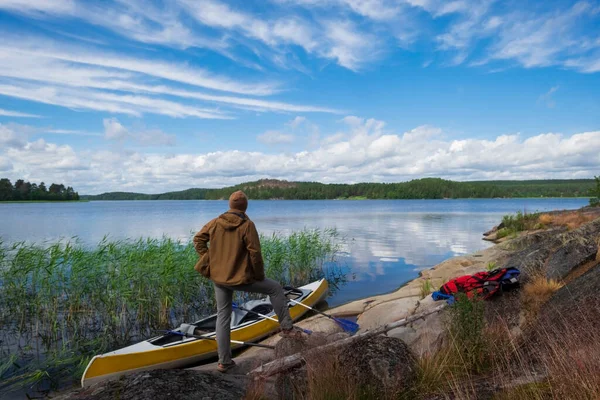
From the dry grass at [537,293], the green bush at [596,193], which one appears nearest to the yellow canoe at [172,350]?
the dry grass at [537,293]

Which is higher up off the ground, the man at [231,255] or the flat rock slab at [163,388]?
the man at [231,255]

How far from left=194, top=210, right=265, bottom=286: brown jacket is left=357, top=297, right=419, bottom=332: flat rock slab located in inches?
167

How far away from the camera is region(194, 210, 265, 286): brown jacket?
5.61 m

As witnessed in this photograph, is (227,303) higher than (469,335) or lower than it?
higher

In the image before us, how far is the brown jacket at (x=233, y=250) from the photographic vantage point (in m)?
5.61

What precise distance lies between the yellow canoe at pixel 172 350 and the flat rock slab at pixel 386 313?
1881 mm

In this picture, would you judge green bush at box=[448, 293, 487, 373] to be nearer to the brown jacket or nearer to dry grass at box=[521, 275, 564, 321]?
dry grass at box=[521, 275, 564, 321]

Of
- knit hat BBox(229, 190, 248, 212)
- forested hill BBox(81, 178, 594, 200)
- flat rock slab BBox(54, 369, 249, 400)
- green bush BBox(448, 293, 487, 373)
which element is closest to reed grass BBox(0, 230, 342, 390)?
flat rock slab BBox(54, 369, 249, 400)

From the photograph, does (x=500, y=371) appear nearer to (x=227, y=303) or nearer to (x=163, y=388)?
(x=163, y=388)

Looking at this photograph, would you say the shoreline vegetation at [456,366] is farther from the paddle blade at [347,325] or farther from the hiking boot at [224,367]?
the paddle blade at [347,325]

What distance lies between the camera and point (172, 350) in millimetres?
7512

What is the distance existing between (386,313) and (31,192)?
135974 mm

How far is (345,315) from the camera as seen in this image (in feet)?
35.7

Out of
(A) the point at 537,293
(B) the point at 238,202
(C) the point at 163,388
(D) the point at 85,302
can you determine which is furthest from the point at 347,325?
(D) the point at 85,302
